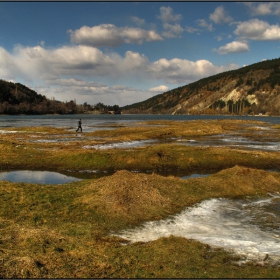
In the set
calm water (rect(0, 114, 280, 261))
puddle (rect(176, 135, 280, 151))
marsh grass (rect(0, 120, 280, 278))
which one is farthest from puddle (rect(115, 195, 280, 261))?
puddle (rect(176, 135, 280, 151))

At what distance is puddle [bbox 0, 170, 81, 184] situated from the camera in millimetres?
27014

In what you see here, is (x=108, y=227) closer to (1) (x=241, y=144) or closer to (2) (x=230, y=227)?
(2) (x=230, y=227)

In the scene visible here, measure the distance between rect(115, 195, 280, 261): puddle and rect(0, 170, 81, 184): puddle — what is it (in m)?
14.7

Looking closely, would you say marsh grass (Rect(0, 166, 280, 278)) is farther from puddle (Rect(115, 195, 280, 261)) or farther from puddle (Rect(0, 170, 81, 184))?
puddle (Rect(0, 170, 81, 184))

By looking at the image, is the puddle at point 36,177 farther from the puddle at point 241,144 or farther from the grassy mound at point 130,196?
the puddle at point 241,144

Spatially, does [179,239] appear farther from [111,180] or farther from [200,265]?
[111,180]

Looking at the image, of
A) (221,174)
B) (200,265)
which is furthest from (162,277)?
(221,174)

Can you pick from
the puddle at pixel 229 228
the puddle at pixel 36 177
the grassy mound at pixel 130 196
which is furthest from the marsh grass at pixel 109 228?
the puddle at pixel 36 177

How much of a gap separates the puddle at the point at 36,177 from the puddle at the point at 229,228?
1468 cm

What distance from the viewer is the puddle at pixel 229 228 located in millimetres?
12073

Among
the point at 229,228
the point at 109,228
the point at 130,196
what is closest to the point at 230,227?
the point at 229,228

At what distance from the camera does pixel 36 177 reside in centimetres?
2870

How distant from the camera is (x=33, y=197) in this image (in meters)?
17.9

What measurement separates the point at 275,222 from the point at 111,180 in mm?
10348
